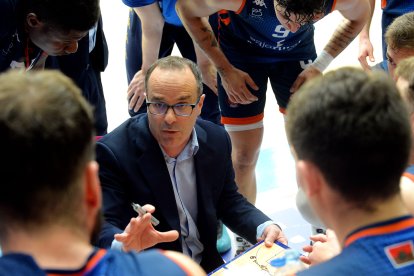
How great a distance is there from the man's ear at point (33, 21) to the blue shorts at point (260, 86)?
115 cm

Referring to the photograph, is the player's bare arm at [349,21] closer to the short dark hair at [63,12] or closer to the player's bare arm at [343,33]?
the player's bare arm at [343,33]

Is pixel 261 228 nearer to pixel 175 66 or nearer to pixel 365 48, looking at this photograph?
pixel 175 66

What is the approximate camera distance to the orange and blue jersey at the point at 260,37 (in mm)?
2752

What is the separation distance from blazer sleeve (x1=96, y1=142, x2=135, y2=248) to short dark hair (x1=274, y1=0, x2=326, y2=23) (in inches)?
38.2

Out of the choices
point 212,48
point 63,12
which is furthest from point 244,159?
point 63,12

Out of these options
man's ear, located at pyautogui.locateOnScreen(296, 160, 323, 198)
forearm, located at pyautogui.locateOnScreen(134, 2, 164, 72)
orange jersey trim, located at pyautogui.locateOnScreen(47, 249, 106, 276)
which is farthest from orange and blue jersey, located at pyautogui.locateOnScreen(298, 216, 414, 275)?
forearm, located at pyautogui.locateOnScreen(134, 2, 164, 72)

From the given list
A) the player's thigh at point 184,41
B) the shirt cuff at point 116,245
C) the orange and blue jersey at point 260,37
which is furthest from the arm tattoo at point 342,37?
the shirt cuff at point 116,245

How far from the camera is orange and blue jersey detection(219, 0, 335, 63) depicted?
2.75 meters

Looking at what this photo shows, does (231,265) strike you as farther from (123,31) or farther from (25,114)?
(123,31)

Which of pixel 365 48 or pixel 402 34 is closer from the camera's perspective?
pixel 402 34

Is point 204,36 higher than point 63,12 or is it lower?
lower

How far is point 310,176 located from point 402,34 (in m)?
1.63

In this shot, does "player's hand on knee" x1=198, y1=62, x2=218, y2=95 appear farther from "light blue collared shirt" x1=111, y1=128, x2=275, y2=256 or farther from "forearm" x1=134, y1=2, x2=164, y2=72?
"light blue collared shirt" x1=111, y1=128, x2=275, y2=256

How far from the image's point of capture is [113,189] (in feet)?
6.91
